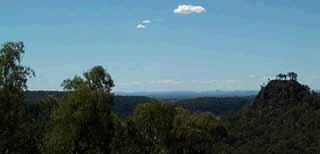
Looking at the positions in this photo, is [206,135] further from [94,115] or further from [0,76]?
[0,76]

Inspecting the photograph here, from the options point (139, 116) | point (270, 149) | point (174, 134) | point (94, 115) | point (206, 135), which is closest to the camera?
point (94, 115)

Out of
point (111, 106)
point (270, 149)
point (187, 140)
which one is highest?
point (111, 106)

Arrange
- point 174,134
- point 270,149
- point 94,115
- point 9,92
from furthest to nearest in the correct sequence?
point 270,149 < point 174,134 < point 94,115 < point 9,92

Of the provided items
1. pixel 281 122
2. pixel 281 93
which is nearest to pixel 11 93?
pixel 281 122

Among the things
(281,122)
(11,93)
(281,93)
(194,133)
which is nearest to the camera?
(11,93)

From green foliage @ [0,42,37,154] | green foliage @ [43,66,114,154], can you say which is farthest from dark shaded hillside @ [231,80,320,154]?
green foliage @ [0,42,37,154]

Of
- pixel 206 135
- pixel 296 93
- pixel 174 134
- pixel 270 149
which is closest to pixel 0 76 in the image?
pixel 174 134

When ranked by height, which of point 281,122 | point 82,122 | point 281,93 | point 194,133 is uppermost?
point 281,93

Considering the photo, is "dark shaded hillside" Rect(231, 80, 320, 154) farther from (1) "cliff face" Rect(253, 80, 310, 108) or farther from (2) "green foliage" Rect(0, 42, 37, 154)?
(2) "green foliage" Rect(0, 42, 37, 154)

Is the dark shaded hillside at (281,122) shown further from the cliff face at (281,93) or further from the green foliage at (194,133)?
the green foliage at (194,133)

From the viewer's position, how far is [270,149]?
4294 inches

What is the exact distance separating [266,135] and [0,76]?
115931 mm

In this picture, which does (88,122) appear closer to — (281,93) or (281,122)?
(281,122)

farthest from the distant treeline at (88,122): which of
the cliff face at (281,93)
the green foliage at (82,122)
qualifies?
the cliff face at (281,93)
